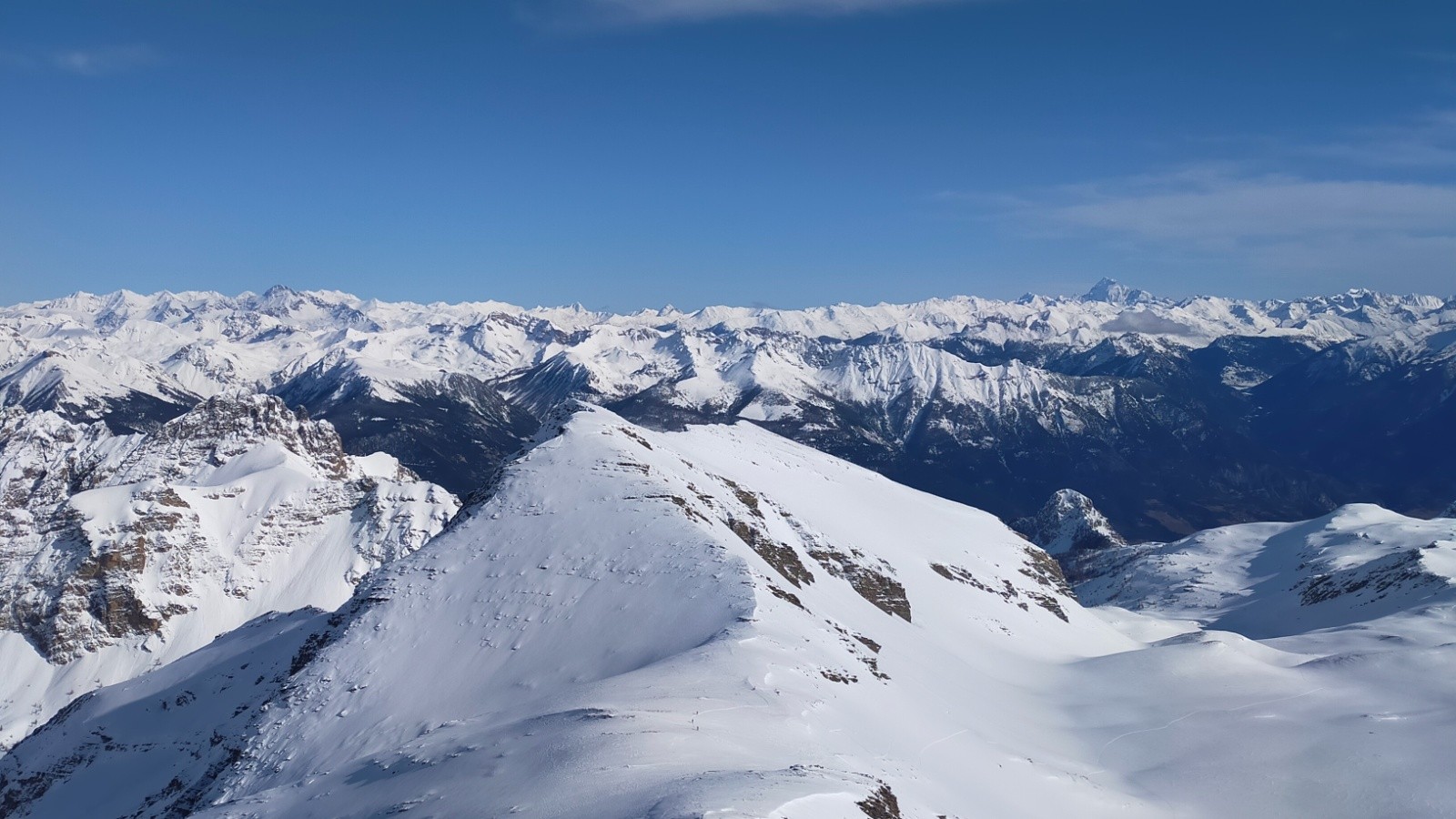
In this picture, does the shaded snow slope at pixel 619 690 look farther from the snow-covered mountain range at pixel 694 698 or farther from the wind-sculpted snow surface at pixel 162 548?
the wind-sculpted snow surface at pixel 162 548

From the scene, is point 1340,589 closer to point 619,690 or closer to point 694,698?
point 694,698

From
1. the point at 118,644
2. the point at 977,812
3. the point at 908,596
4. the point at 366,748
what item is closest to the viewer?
the point at 977,812

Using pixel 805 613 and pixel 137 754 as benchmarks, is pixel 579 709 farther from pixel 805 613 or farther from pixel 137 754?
pixel 137 754

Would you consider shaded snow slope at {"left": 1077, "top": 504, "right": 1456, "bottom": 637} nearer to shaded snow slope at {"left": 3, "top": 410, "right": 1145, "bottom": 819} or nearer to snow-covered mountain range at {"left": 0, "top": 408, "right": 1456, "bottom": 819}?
snow-covered mountain range at {"left": 0, "top": 408, "right": 1456, "bottom": 819}

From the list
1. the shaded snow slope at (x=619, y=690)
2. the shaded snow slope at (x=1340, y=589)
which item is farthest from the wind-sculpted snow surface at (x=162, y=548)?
the shaded snow slope at (x=1340, y=589)

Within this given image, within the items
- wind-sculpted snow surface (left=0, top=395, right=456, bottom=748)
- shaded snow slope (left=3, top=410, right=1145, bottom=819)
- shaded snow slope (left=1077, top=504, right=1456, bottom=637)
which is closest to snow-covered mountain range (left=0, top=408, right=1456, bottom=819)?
shaded snow slope (left=3, top=410, right=1145, bottom=819)

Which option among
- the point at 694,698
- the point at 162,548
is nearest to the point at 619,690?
the point at 694,698

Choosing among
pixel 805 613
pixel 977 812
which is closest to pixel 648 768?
A: pixel 977 812
